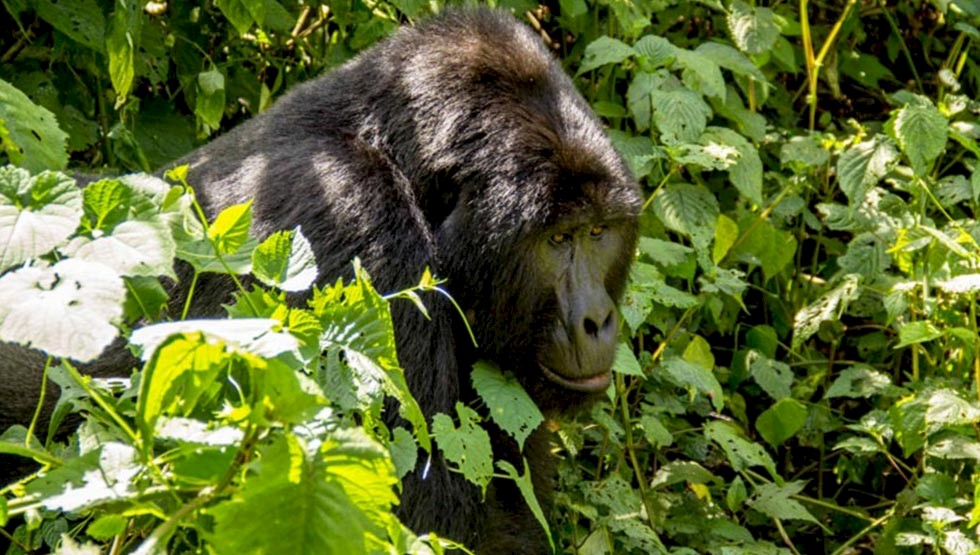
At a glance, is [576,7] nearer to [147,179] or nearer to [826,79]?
[826,79]

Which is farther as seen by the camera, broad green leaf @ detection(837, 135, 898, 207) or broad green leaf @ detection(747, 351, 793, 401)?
broad green leaf @ detection(747, 351, 793, 401)

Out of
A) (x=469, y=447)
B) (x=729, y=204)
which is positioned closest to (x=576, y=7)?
(x=729, y=204)

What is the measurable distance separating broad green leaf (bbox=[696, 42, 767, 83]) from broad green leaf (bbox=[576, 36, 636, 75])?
36 cm

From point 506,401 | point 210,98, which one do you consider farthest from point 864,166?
point 210,98

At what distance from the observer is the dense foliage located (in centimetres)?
180

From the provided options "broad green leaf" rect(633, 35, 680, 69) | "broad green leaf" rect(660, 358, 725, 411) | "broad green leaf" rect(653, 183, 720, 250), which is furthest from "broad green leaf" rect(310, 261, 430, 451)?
"broad green leaf" rect(633, 35, 680, 69)

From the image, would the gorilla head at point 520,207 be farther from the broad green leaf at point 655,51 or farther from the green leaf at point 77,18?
the green leaf at point 77,18

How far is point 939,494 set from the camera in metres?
4.19

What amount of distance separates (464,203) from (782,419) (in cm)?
166

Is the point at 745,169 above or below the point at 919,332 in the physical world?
above

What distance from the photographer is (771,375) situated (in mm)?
4957

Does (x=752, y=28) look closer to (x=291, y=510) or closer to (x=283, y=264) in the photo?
(x=283, y=264)

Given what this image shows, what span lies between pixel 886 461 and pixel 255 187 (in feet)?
8.59

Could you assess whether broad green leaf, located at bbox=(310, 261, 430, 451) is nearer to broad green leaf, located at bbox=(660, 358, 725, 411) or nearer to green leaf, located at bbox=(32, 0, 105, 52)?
broad green leaf, located at bbox=(660, 358, 725, 411)
